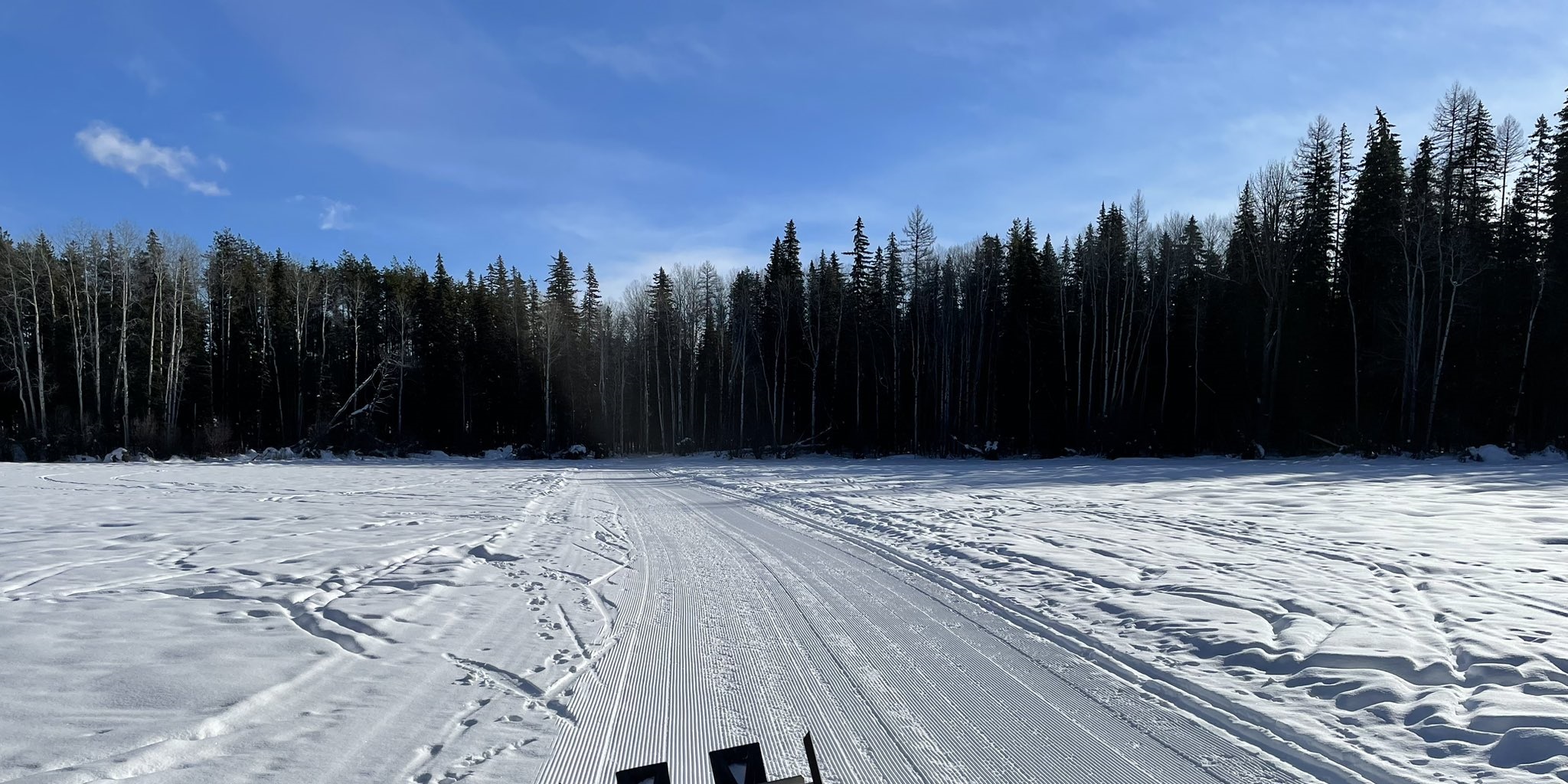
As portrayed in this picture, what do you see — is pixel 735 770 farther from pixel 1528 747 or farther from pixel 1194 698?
pixel 1528 747

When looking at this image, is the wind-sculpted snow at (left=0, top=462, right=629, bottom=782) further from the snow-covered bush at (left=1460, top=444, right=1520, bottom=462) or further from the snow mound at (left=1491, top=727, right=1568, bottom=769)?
the snow-covered bush at (left=1460, top=444, right=1520, bottom=462)

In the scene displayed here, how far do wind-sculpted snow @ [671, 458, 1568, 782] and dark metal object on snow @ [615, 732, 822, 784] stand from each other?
2.94m

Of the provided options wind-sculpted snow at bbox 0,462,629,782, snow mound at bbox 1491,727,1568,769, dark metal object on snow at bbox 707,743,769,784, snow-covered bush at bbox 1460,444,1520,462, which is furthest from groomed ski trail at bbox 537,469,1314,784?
snow-covered bush at bbox 1460,444,1520,462

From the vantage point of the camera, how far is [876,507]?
15625 millimetres

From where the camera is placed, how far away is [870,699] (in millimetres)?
4543

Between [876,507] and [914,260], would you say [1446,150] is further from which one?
[876,507]

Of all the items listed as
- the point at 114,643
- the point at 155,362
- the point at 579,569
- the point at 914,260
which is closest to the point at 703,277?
the point at 914,260

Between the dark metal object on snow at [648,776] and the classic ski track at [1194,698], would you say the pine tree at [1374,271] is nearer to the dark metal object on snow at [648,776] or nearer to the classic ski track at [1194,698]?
the classic ski track at [1194,698]

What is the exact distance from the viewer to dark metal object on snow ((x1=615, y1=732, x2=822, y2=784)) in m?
2.25

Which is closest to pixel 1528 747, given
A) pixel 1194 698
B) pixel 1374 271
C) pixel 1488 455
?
pixel 1194 698

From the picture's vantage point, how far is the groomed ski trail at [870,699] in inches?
144

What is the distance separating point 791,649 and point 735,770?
10.9 feet

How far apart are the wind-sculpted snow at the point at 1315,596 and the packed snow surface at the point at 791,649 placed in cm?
4

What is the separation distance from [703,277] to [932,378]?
19.0 metres
